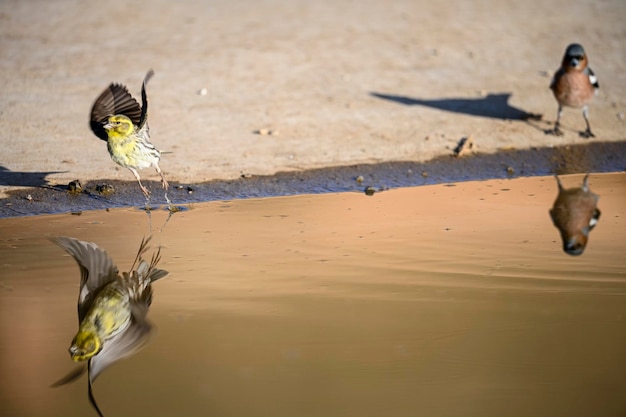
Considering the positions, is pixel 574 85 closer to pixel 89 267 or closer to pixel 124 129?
pixel 124 129

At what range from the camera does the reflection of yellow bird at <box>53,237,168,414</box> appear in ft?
16.5

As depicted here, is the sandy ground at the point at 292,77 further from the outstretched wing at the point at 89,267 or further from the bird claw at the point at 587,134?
the outstretched wing at the point at 89,267

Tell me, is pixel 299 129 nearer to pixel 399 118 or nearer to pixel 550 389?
pixel 399 118

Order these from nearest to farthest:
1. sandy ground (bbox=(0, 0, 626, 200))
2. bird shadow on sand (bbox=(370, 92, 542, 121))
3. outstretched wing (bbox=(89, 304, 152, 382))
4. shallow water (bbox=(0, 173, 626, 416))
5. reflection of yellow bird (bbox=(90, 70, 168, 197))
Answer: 1. shallow water (bbox=(0, 173, 626, 416))
2. outstretched wing (bbox=(89, 304, 152, 382))
3. reflection of yellow bird (bbox=(90, 70, 168, 197))
4. sandy ground (bbox=(0, 0, 626, 200))
5. bird shadow on sand (bbox=(370, 92, 542, 121))

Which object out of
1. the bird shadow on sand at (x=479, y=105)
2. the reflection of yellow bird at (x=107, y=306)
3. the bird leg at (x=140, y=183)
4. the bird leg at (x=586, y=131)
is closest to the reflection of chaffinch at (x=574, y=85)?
the bird leg at (x=586, y=131)

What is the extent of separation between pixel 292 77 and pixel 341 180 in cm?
252

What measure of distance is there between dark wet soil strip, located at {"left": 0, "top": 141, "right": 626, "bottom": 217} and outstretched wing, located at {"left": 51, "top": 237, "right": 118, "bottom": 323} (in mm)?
1001

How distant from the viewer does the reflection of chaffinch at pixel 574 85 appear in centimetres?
952

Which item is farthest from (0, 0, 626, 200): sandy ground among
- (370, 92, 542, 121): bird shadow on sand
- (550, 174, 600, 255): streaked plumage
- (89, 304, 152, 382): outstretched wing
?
(89, 304, 152, 382): outstretched wing

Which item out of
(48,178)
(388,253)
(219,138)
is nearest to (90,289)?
(388,253)

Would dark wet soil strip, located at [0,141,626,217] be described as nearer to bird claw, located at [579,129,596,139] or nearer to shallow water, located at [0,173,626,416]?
bird claw, located at [579,129,596,139]

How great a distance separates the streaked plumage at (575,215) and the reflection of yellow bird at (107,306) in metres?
2.68

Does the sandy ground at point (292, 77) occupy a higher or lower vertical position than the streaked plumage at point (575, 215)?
higher

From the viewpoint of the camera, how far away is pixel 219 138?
919 cm
